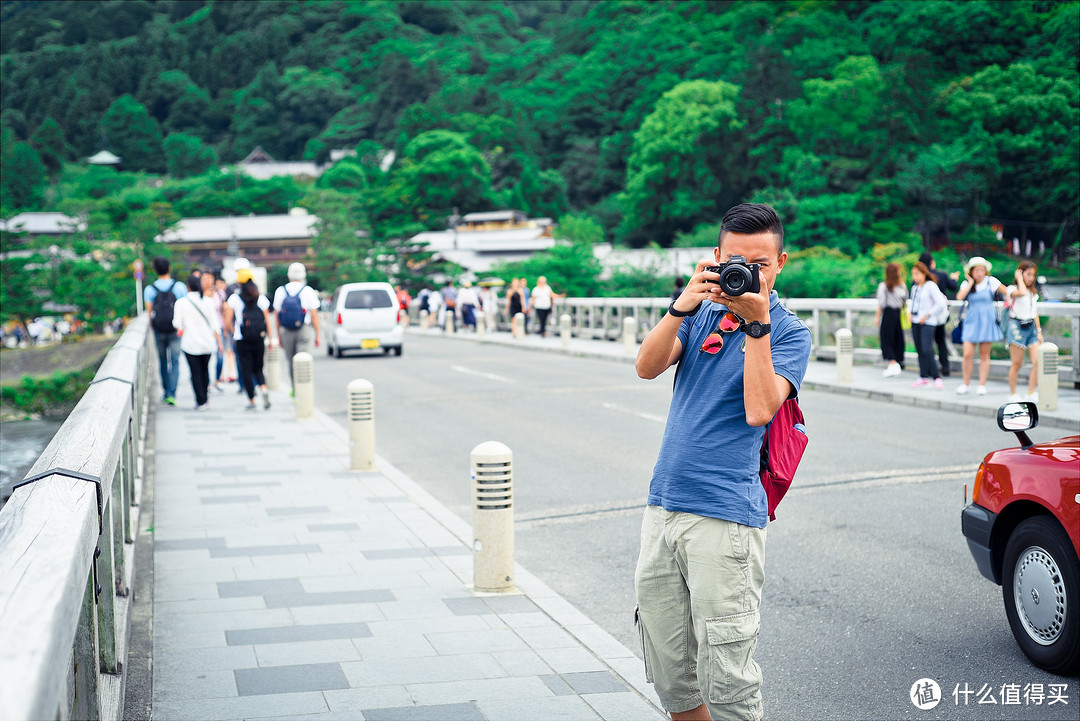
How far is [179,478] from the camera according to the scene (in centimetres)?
948

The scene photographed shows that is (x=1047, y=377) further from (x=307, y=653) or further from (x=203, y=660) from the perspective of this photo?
(x=203, y=660)

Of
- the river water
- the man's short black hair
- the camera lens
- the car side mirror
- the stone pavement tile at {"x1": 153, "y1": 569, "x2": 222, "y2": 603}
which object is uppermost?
the man's short black hair

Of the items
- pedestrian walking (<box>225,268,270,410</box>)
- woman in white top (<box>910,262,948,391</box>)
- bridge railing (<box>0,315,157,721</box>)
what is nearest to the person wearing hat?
woman in white top (<box>910,262,948,391</box>)

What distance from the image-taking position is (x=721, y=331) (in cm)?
305

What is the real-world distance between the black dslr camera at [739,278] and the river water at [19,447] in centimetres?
572

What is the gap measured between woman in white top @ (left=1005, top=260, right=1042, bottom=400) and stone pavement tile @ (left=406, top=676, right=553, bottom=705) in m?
10.8

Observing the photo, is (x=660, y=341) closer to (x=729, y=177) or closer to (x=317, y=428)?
(x=317, y=428)

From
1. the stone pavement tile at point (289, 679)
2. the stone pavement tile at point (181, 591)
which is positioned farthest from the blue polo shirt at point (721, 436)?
the stone pavement tile at point (181, 591)

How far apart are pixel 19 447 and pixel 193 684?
23.2 ft

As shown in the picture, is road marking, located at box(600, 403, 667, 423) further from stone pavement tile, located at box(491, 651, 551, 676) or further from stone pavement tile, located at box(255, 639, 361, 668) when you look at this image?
stone pavement tile, located at box(255, 639, 361, 668)

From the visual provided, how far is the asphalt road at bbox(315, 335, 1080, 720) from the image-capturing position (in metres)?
4.66

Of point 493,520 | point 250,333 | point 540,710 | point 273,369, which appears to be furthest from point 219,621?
point 273,369

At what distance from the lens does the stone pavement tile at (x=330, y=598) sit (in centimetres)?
564

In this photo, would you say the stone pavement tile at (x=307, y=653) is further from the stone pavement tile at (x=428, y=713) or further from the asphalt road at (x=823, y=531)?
the asphalt road at (x=823, y=531)
